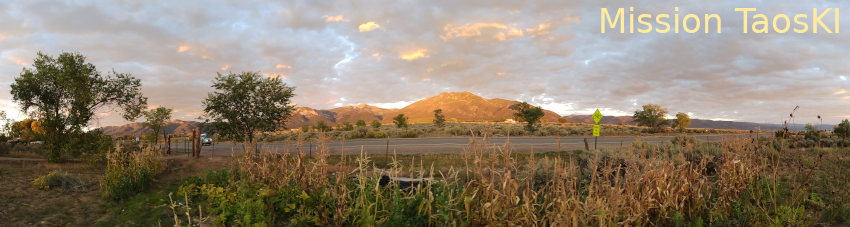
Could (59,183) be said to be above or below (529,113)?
below

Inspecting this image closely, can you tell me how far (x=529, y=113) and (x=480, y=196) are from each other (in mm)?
35521

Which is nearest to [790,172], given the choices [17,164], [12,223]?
[12,223]

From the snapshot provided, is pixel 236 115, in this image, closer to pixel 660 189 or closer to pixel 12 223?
pixel 12 223

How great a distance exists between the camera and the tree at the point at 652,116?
51.3 meters

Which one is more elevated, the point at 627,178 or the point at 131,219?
the point at 627,178

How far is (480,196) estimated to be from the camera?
3.92 meters

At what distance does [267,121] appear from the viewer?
680 inches

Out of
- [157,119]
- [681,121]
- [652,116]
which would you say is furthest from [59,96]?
[681,121]

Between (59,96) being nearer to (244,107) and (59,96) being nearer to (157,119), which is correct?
(244,107)

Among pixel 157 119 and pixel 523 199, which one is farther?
pixel 157 119

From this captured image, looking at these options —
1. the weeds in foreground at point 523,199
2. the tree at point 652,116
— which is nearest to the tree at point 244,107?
the weeds in foreground at point 523,199

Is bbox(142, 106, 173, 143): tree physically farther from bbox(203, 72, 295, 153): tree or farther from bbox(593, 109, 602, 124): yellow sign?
bbox(593, 109, 602, 124): yellow sign

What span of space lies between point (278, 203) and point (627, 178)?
5286mm

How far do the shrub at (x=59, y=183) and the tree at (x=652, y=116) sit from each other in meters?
57.2
